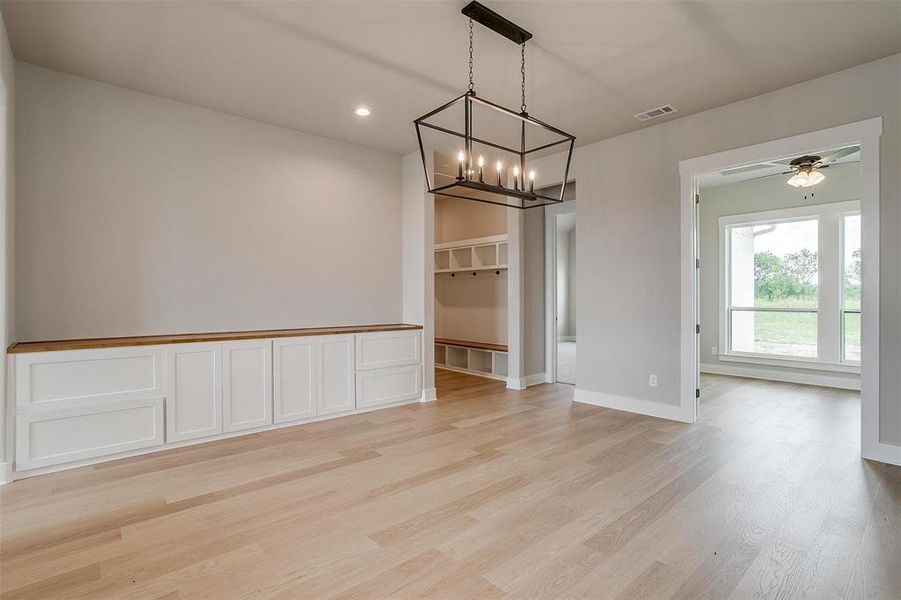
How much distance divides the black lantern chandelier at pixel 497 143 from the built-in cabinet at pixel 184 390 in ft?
6.36

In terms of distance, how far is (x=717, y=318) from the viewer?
6.94 meters

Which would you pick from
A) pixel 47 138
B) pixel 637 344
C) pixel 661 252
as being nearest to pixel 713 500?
pixel 637 344

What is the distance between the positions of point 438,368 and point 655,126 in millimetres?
4524

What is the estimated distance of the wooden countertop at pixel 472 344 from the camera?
6254mm

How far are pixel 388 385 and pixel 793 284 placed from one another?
5651 mm

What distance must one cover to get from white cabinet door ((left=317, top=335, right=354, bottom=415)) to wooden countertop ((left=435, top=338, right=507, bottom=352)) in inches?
90.2

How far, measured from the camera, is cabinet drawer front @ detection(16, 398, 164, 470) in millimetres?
3008

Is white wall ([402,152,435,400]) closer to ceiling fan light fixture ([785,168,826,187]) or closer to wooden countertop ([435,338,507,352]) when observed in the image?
wooden countertop ([435,338,507,352])

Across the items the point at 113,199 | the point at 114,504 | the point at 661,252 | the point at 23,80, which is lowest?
the point at 114,504

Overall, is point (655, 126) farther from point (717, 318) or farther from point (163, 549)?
point (163, 549)

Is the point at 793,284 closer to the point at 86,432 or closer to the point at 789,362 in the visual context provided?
the point at 789,362

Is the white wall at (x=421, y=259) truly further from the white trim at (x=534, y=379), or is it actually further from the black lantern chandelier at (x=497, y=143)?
the white trim at (x=534, y=379)

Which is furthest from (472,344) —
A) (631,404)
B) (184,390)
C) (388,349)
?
(184,390)

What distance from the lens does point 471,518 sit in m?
2.43
